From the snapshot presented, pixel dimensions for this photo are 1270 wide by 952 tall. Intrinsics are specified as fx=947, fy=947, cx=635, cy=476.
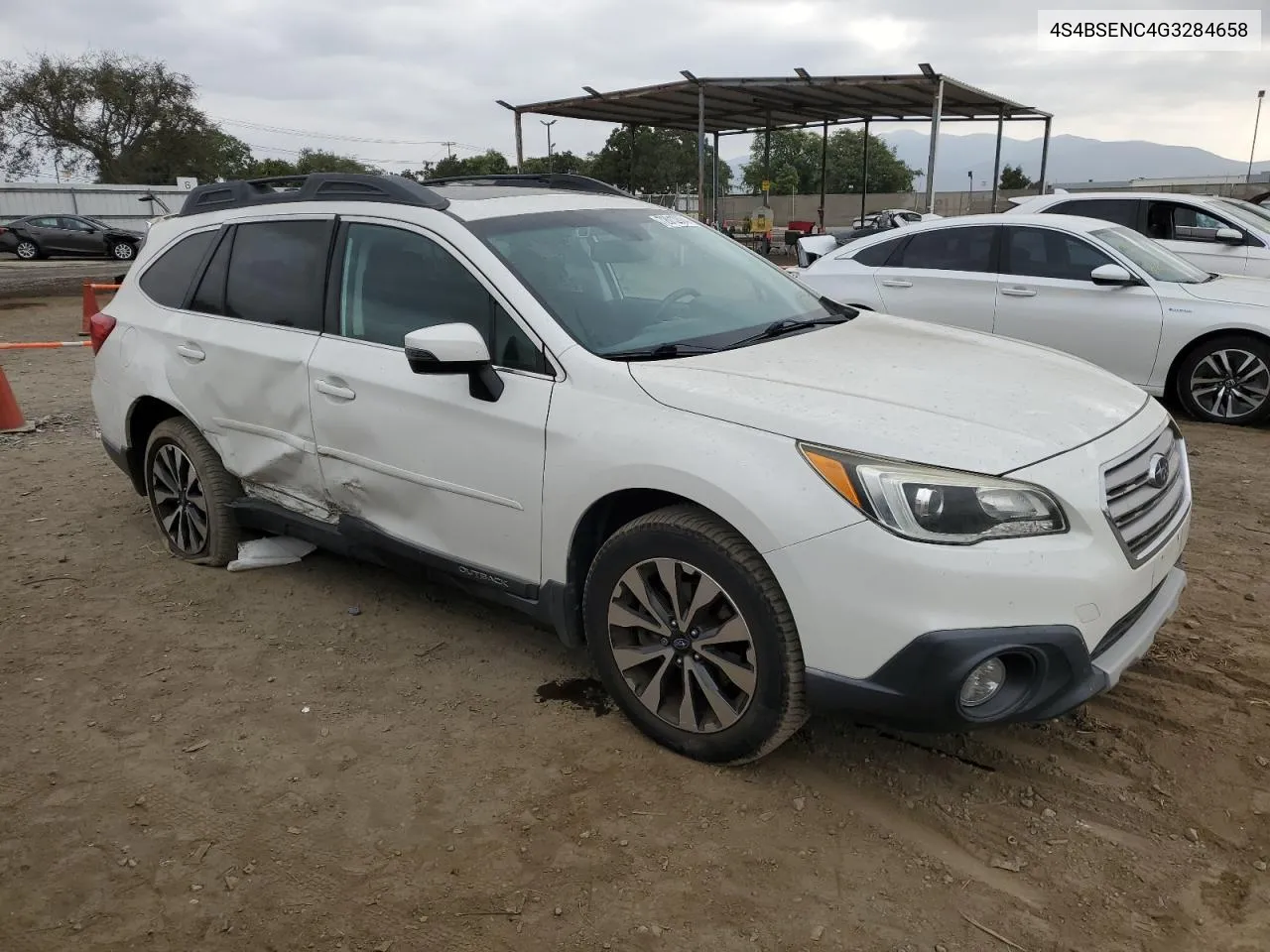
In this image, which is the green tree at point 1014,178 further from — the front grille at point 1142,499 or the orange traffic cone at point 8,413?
the front grille at point 1142,499

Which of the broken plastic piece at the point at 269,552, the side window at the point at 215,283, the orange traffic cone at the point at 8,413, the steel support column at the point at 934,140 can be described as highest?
the steel support column at the point at 934,140

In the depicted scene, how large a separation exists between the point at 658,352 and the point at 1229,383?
5677 millimetres

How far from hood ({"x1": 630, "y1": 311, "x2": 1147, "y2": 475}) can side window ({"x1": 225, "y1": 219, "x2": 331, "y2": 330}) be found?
1.67 meters

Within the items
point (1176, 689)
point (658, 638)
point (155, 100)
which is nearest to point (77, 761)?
point (658, 638)

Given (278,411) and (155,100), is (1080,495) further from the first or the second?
(155,100)

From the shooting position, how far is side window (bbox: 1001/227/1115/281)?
7230 millimetres

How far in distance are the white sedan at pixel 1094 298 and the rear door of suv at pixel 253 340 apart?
5.03m

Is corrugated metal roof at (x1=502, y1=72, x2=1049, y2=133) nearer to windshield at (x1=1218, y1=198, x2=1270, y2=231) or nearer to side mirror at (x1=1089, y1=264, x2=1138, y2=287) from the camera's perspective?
windshield at (x1=1218, y1=198, x2=1270, y2=231)

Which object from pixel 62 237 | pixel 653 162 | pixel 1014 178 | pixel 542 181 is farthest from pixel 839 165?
pixel 542 181

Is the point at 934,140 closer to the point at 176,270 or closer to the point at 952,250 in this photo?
the point at 952,250

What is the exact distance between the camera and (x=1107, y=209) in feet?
31.3

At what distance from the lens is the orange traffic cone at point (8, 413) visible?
7.25 meters

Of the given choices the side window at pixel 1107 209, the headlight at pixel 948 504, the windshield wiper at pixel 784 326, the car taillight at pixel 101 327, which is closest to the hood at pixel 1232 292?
the side window at pixel 1107 209

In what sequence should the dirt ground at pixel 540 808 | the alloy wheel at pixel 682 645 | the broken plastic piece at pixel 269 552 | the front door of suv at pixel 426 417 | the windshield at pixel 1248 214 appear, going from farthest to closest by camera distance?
the windshield at pixel 1248 214 < the broken plastic piece at pixel 269 552 < the front door of suv at pixel 426 417 < the alloy wheel at pixel 682 645 < the dirt ground at pixel 540 808
